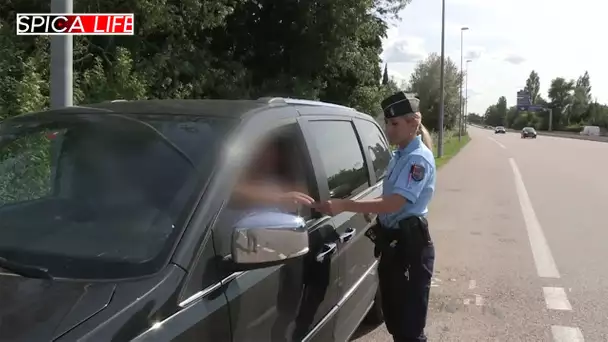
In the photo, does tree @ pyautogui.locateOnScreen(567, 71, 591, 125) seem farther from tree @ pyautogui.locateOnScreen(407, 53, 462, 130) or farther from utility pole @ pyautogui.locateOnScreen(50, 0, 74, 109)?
utility pole @ pyautogui.locateOnScreen(50, 0, 74, 109)

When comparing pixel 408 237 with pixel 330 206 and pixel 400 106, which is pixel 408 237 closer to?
pixel 330 206

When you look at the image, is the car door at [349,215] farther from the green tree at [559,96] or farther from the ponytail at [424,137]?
the green tree at [559,96]

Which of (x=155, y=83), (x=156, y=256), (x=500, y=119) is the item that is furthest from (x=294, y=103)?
(x=500, y=119)

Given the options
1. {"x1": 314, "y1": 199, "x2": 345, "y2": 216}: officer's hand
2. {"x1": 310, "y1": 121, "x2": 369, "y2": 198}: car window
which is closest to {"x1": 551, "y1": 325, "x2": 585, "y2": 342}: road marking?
{"x1": 310, "y1": 121, "x2": 369, "y2": 198}: car window

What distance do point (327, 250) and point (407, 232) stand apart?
0.50 meters

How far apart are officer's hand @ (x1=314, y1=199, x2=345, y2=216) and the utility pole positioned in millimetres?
3721

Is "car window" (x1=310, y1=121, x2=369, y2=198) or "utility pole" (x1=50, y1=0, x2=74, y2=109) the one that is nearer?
"car window" (x1=310, y1=121, x2=369, y2=198)

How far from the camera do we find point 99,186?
8.20 ft

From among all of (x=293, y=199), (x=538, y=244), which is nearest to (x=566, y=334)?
(x=293, y=199)

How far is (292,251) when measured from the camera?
2297 mm

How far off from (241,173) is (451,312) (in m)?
3.61

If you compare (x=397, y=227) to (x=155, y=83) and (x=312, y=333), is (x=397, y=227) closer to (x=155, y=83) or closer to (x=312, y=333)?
(x=312, y=333)

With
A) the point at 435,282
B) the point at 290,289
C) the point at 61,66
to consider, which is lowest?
the point at 435,282

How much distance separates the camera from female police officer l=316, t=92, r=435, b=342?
130 inches
